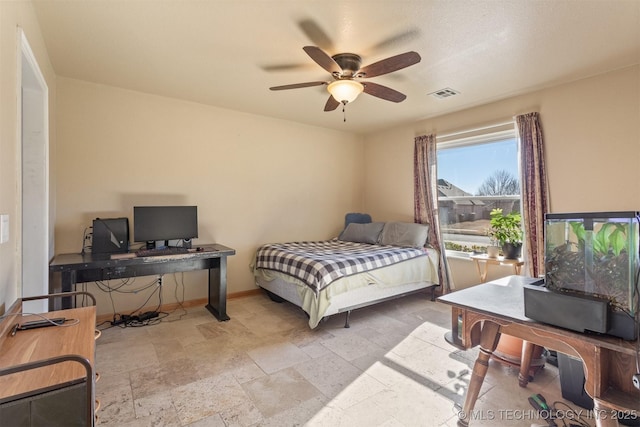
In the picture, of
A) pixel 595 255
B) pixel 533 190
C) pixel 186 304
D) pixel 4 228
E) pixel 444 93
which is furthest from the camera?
pixel 186 304

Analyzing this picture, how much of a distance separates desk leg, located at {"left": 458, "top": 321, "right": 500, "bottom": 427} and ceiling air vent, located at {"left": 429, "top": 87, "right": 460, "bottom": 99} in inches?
105

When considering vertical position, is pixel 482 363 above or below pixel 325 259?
below

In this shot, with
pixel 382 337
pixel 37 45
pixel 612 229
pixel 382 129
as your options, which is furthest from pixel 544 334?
pixel 382 129

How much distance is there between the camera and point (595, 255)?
1.14 meters

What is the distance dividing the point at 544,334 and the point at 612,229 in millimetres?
Result: 512

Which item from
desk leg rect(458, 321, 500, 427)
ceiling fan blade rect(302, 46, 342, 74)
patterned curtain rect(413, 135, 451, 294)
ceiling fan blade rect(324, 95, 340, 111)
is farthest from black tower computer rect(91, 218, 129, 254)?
patterned curtain rect(413, 135, 451, 294)

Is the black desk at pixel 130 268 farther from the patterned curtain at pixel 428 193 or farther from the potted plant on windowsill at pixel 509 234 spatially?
the potted plant on windowsill at pixel 509 234

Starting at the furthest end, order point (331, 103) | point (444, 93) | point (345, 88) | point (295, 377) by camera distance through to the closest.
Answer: point (444, 93) → point (331, 103) → point (345, 88) → point (295, 377)

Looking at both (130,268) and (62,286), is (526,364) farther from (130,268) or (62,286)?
(62,286)

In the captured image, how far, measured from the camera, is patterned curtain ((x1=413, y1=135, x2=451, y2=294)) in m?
4.18

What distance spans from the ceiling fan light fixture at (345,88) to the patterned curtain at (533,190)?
214 cm

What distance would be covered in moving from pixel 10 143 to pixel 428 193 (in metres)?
4.20

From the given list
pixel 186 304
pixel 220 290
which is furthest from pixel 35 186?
pixel 186 304

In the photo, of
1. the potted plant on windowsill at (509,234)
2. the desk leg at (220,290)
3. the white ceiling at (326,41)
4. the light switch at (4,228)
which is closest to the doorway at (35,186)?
the white ceiling at (326,41)
